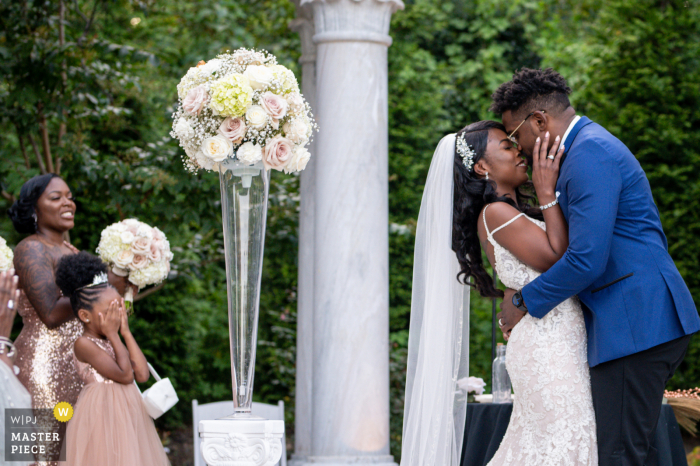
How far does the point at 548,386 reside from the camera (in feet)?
9.55

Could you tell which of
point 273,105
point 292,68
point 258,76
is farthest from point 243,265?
point 292,68

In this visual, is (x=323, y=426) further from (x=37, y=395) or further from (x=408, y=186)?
(x=408, y=186)

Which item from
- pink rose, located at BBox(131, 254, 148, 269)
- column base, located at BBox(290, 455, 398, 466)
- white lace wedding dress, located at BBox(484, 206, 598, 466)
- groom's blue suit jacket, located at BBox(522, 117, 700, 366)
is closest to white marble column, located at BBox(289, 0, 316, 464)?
column base, located at BBox(290, 455, 398, 466)

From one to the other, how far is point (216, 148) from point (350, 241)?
159cm

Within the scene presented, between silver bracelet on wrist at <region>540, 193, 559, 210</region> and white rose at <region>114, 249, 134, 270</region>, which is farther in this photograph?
white rose at <region>114, 249, 134, 270</region>

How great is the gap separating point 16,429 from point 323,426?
1771mm

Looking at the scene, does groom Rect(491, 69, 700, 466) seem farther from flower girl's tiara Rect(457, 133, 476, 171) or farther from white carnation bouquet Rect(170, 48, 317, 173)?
white carnation bouquet Rect(170, 48, 317, 173)

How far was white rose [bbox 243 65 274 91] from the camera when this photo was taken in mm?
3256

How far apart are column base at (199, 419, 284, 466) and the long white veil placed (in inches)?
Answer: 25.0

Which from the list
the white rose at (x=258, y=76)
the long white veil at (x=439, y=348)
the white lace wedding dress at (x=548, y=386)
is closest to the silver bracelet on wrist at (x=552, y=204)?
the white lace wedding dress at (x=548, y=386)

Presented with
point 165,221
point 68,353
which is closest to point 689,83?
point 165,221

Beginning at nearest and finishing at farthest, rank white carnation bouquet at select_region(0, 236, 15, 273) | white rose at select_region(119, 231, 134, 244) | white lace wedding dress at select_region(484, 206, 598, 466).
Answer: white lace wedding dress at select_region(484, 206, 598, 466) → white carnation bouquet at select_region(0, 236, 15, 273) → white rose at select_region(119, 231, 134, 244)

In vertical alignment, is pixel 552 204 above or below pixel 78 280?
above

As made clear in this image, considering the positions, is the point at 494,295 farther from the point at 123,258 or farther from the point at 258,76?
the point at 123,258
